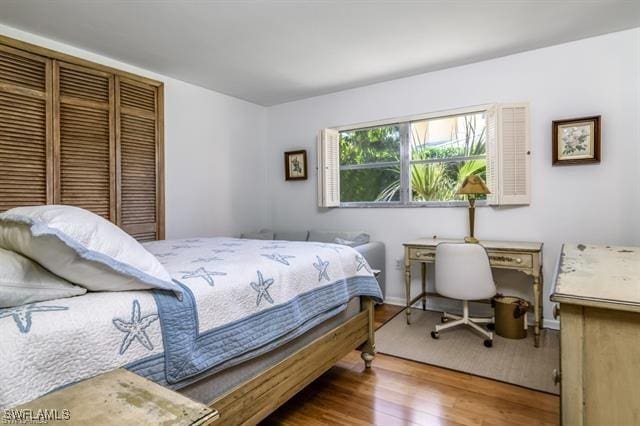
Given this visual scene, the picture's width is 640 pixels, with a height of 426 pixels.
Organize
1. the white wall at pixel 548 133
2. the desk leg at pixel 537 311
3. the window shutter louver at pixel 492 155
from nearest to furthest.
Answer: the desk leg at pixel 537 311
the white wall at pixel 548 133
the window shutter louver at pixel 492 155

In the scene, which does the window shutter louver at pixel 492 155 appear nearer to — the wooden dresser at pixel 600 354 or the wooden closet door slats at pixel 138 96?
the wooden dresser at pixel 600 354

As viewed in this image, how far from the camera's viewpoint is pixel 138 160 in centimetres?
323

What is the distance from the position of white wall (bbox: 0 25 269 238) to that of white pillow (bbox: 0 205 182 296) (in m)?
2.50

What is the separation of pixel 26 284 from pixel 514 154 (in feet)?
11.2

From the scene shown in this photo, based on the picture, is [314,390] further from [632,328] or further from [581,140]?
[581,140]

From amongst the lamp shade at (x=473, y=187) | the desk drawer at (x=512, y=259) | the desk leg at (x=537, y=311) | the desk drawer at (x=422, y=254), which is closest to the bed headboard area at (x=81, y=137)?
the desk drawer at (x=422, y=254)

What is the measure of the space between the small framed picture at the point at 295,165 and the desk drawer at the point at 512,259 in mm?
2387

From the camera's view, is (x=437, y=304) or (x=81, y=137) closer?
(x=81, y=137)

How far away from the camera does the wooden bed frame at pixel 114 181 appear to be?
1.52 metres

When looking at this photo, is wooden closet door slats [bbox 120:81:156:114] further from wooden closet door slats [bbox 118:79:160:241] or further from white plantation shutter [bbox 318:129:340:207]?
white plantation shutter [bbox 318:129:340:207]

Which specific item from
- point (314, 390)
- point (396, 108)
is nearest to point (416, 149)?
point (396, 108)

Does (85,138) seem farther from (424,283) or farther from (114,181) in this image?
(424,283)

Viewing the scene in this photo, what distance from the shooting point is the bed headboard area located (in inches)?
98.4

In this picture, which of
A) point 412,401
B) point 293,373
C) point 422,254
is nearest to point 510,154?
point 422,254
